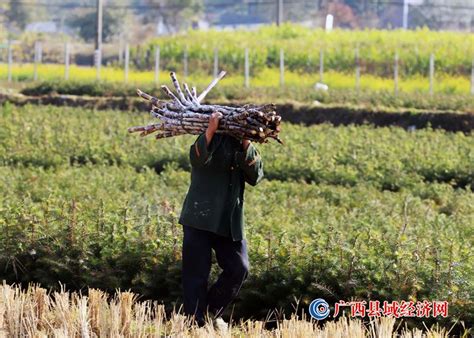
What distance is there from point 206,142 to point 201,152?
81 millimetres

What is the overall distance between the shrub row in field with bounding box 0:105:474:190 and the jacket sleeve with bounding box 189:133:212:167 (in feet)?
23.2

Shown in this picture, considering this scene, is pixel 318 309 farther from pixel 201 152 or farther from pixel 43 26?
pixel 43 26

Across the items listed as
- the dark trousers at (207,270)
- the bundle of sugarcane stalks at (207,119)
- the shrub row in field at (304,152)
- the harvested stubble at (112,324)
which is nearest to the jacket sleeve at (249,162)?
the bundle of sugarcane stalks at (207,119)

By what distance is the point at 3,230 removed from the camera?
946cm

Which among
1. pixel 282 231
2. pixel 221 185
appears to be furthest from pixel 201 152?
pixel 282 231

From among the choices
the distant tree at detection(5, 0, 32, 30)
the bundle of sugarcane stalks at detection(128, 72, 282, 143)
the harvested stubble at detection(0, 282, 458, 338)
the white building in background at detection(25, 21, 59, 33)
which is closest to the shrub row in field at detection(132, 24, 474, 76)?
the distant tree at detection(5, 0, 32, 30)

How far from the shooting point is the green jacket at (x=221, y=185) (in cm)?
725

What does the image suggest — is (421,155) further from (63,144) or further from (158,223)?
(158,223)

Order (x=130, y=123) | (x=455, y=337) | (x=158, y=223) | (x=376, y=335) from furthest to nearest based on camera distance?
1. (x=130, y=123)
2. (x=158, y=223)
3. (x=455, y=337)
4. (x=376, y=335)

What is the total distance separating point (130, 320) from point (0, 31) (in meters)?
48.3

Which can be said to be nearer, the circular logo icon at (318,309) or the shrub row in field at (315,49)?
the circular logo icon at (318,309)

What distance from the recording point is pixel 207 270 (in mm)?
7422

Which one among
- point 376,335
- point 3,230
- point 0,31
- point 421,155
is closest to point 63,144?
point 421,155
